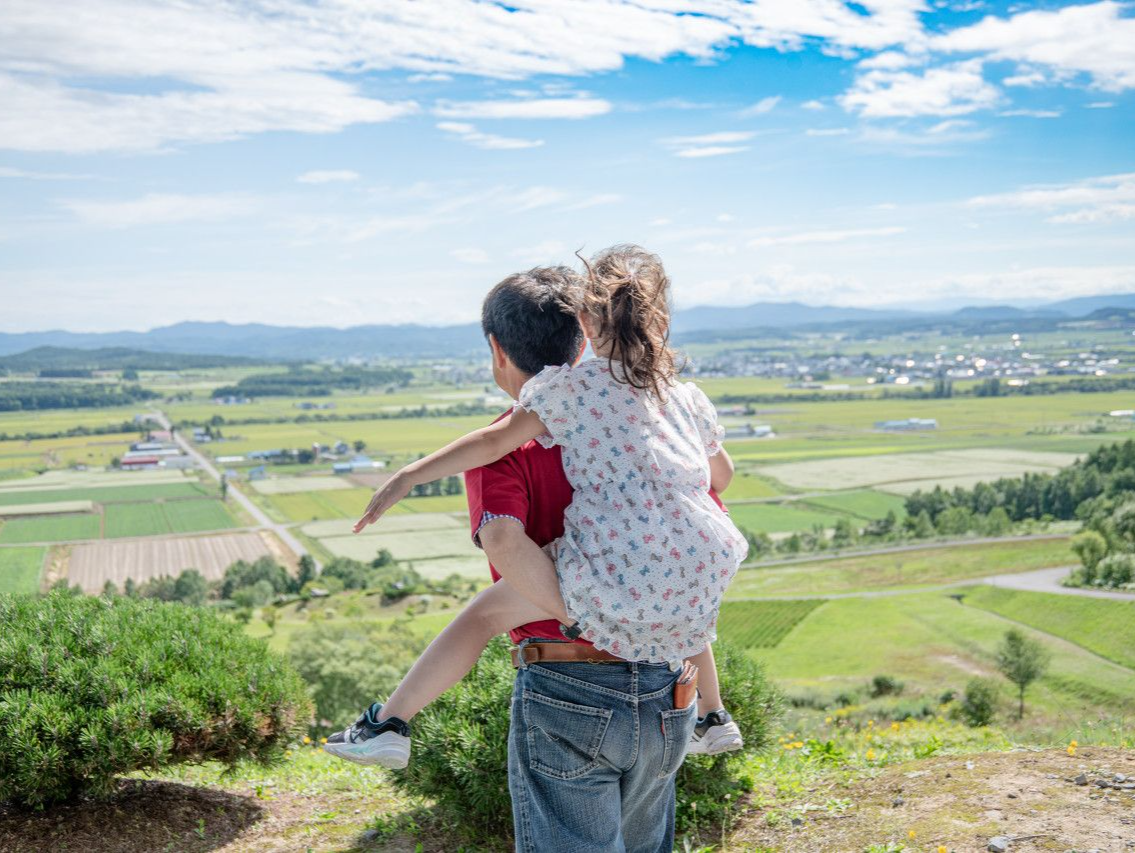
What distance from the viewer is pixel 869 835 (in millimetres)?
4043

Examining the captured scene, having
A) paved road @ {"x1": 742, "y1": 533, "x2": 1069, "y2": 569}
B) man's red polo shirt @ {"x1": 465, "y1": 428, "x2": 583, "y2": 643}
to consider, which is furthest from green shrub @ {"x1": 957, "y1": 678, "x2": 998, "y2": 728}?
paved road @ {"x1": 742, "y1": 533, "x2": 1069, "y2": 569}

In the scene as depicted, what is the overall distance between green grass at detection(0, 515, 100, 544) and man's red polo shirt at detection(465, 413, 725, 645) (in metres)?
61.9

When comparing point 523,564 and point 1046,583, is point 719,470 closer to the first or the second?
point 523,564

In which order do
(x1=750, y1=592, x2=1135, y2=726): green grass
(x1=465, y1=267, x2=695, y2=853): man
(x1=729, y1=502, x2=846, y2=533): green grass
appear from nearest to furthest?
(x1=465, y1=267, x2=695, y2=853): man, (x1=750, y1=592, x2=1135, y2=726): green grass, (x1=729, y1=502, x2=846, y2=533): green grass

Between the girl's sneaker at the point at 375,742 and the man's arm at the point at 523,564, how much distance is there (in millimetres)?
704

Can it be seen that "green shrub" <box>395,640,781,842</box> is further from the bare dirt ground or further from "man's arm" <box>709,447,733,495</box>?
"man's arm" <box>709,447,733,495</box>

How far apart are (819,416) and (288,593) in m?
79.4

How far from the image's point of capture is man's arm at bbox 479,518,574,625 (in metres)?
2.32

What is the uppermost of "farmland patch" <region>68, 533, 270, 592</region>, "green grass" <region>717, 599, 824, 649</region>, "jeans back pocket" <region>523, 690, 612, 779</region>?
"jeans back pocket" <region>523, 690, 612, 779</region>

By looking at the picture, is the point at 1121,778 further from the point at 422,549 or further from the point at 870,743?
the point at 422,549

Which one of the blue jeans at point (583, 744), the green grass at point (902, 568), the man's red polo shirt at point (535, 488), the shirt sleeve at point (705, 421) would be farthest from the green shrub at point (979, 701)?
the green grass at point (902, 568)

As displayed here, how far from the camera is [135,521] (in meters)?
66.2

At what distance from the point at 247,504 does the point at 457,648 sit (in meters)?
74.9

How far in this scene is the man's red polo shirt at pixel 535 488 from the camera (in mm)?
2371
